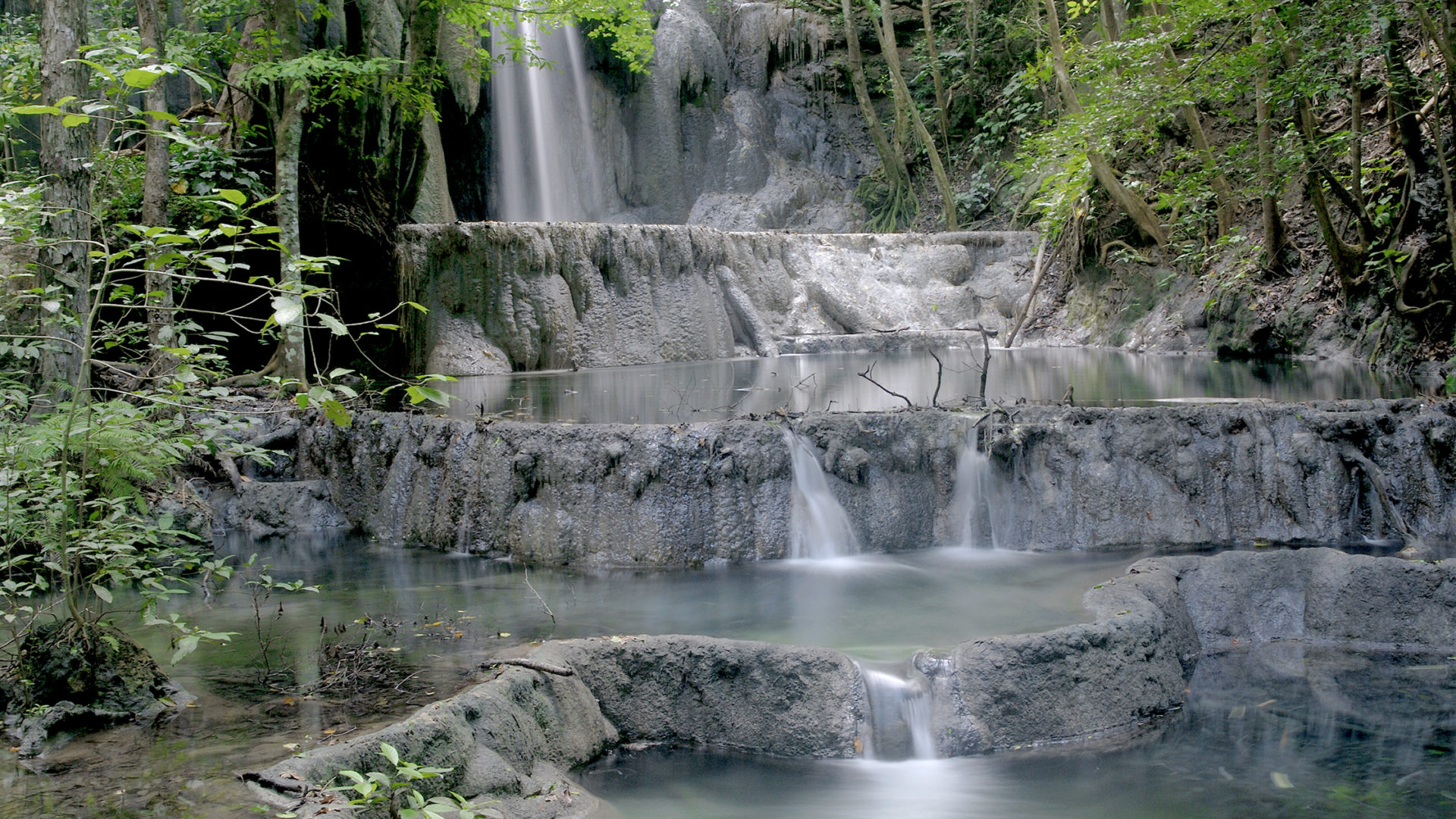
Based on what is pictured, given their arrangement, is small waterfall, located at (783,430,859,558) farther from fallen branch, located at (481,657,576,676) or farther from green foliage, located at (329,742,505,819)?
green foliage, located at (329,742,505,819)

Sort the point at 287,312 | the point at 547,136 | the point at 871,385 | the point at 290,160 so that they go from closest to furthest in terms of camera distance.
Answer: the point at 287,312 → the point at 290,160 → the point at 871,385 → the point at 547,136

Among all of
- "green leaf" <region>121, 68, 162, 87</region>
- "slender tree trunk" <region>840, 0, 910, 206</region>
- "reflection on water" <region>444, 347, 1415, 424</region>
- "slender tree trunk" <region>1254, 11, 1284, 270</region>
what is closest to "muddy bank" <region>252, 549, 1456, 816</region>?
"green leaf" <region>121, 68, 162, 87</region>

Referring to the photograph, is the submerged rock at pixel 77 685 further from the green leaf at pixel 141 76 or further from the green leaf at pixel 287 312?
the green leaf at pixel 141 76

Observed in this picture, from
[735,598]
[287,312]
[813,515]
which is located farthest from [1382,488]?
[287,312]

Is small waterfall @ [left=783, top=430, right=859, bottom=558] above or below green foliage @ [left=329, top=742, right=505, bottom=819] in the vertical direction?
above

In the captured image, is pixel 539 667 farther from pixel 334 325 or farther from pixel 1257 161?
pixel 1257 161

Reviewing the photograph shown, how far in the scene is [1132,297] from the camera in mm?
16344

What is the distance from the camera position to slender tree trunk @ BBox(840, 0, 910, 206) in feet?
69.6

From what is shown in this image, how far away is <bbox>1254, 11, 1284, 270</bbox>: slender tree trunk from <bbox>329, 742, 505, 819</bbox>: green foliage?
8.66 m

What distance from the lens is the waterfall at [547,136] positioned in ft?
68.7

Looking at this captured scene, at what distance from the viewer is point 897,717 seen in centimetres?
409

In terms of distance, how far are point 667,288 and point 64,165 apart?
11485 millimetres

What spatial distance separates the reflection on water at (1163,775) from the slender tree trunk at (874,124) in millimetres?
18302

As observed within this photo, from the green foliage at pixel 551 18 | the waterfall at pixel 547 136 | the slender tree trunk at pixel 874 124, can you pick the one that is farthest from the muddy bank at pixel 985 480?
the slender tree trunk at pixel 874 124
